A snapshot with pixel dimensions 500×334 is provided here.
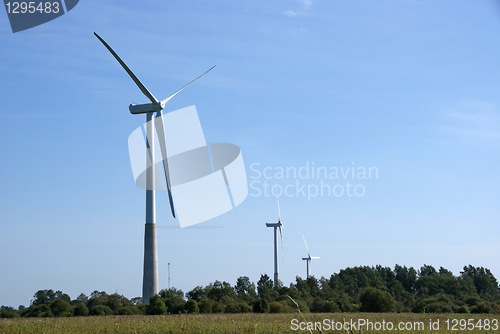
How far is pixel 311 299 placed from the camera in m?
96.9

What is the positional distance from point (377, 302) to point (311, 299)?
1894 cm

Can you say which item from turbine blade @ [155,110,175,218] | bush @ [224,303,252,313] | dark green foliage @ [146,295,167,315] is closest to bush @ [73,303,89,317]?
dark green foliage @ [146,295,167,315]

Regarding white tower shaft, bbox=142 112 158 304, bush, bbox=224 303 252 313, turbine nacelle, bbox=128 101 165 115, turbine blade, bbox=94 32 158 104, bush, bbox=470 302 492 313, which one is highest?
turbine blade, bbox=94 32 158 104

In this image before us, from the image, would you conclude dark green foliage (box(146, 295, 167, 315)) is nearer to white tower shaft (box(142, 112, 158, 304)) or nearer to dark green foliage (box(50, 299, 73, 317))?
white tower shaft (box(142, 112, 158, 304))

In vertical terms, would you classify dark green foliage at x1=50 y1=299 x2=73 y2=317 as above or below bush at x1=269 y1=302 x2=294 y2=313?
above

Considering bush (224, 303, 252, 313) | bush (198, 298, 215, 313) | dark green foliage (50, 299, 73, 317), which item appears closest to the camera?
bush (198, 298, 215, 313)

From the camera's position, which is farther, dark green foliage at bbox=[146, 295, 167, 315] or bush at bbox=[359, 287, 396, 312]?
bush at bbox=[359, 287, 396, 312]

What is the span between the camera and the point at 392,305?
7888 cm

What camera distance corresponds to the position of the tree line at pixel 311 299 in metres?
75.1

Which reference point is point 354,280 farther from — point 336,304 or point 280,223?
point 336,304

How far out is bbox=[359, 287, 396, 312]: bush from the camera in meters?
79.0

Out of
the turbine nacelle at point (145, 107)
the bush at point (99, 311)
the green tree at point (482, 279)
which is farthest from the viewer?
the green tree at point (482, 279)

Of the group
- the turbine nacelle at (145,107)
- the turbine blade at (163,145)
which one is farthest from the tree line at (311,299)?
the turbine nacelle at (145,107)

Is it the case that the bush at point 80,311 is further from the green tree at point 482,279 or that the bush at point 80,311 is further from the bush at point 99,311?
the green tree at point 482,279
